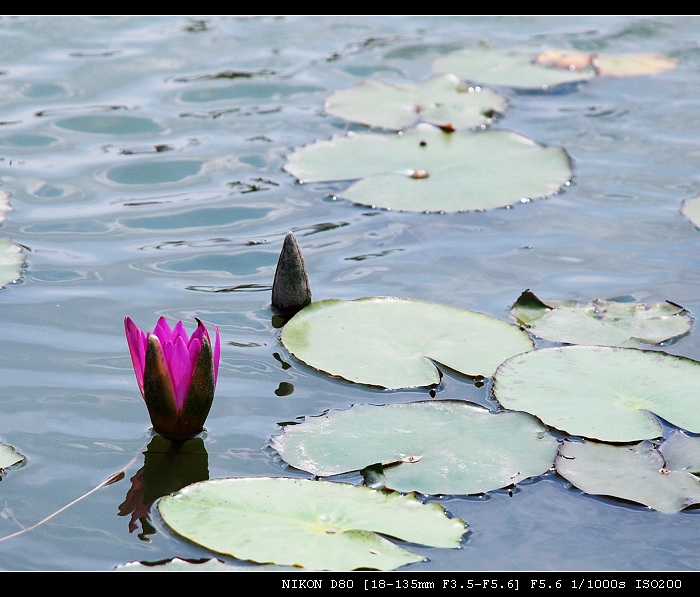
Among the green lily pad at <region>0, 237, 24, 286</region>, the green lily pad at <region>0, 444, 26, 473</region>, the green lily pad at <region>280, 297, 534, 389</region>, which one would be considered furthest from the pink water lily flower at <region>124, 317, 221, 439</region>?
the green lily pad at <region>0, 237, 24, 286</region>

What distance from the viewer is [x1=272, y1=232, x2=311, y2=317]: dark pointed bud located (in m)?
3.54

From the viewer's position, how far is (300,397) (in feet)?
10.3

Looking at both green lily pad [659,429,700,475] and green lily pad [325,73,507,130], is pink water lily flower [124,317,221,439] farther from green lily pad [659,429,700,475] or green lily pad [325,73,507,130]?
green lily pad [325,73,507,130]

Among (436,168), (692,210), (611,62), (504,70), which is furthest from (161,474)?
(611,62)

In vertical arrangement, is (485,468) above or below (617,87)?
below

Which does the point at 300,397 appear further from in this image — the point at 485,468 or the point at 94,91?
the point at 94,91

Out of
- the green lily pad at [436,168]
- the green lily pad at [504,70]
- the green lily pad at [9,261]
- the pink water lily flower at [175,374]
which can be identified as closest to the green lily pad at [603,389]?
the pink water lily flower at [175,374]

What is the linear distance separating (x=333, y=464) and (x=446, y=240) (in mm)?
1789

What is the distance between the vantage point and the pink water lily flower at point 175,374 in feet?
9.03

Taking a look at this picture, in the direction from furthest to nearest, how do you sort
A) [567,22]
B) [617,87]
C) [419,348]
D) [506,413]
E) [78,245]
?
[567,22] < [617,87] < [78,245] < [419,348] < [506,413]

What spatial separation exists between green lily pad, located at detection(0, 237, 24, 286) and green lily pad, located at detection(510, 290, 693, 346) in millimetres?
1987

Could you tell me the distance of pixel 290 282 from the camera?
357cm

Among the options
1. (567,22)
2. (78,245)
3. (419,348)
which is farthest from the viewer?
(567,22)
